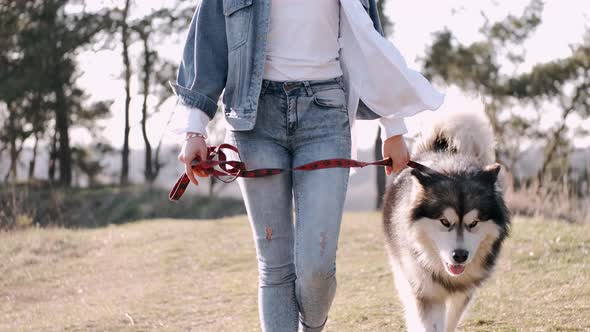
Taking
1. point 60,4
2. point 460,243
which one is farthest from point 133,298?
point 60,4

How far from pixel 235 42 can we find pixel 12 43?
624 inches

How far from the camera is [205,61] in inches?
101

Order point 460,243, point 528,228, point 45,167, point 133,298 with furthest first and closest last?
point 45,167
point 528,228
point 133,298
point 460,243

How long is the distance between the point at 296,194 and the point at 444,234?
90 cm

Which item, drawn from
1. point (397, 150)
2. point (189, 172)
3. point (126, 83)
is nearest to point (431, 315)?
point (397, 150)

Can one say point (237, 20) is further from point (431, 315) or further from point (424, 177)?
point (431, 315)

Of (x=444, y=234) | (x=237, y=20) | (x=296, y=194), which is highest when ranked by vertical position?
(x=237, y=20)

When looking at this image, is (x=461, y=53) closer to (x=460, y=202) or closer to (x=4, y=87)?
(x=4, y=87)

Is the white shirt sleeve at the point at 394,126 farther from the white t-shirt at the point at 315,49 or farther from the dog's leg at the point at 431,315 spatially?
the dog's leg at the point at 431,315

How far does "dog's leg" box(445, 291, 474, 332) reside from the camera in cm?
339

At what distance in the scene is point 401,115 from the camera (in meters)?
2.58

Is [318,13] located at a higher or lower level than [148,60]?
lower

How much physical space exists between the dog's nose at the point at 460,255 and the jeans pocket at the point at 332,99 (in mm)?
882

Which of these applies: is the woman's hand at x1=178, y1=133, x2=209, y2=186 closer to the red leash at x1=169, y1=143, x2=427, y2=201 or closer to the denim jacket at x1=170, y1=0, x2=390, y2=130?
the red leash at x1=169, y1=143, x2=427, y2=201
